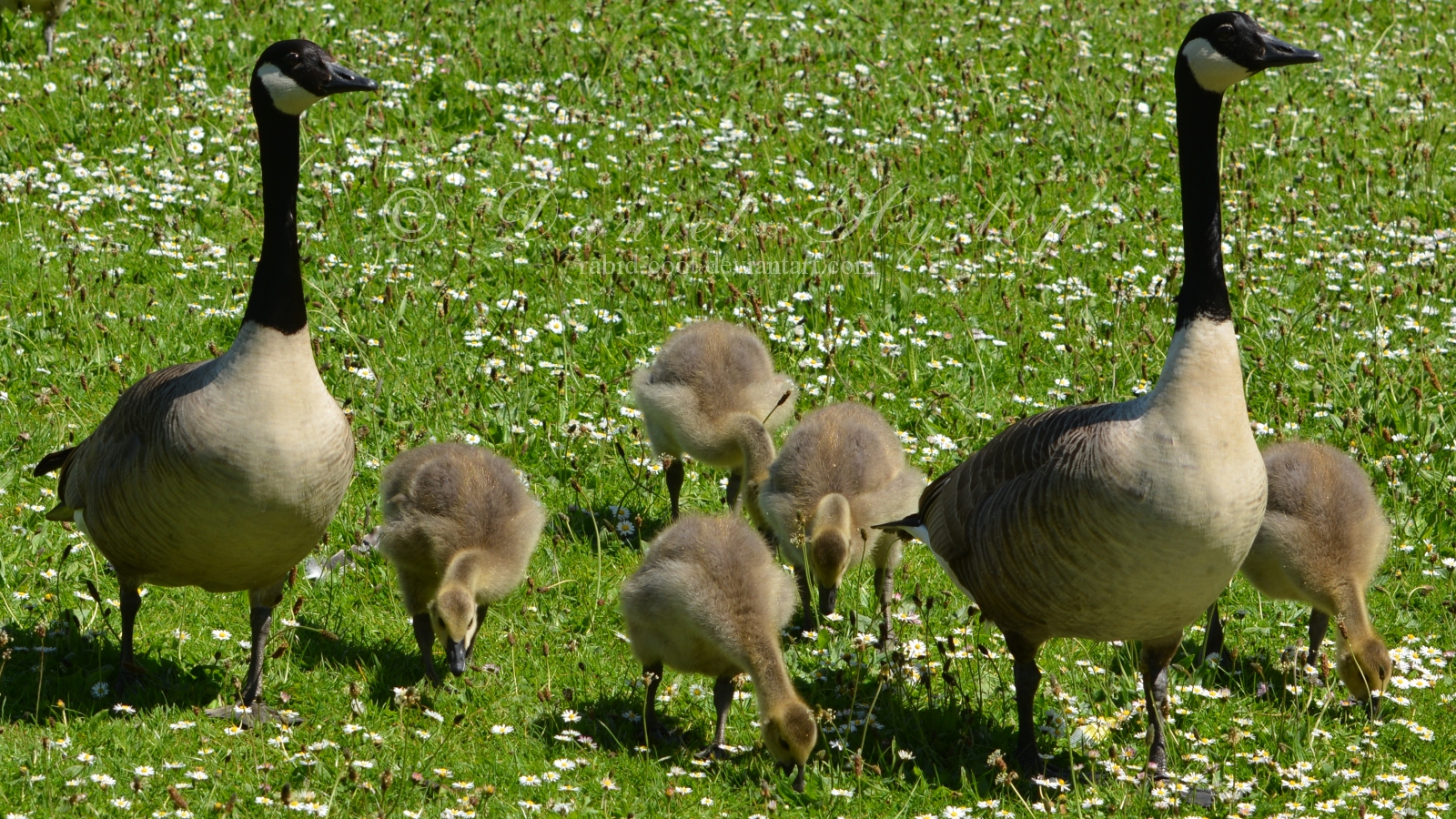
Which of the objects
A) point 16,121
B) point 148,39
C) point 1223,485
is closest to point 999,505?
point 1223,485

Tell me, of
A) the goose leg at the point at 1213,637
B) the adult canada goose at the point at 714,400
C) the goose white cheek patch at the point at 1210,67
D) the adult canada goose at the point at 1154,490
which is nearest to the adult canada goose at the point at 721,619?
the adult canada goose at the point at 1154,490

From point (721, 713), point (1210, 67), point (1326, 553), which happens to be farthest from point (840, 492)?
point (1210, 67)

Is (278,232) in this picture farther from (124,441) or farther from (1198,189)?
(1198,189)

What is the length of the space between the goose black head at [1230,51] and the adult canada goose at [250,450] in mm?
3207

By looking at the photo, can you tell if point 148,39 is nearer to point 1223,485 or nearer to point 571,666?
point 571,666

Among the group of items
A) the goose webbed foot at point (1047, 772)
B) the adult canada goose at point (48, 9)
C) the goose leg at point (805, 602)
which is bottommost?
the goose webbed foot at point (1047, 772)

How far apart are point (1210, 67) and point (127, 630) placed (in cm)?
477

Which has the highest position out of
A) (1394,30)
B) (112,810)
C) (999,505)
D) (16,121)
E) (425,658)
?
(1394,30)

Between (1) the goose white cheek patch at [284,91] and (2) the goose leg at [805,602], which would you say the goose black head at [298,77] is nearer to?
(1) the goose white cheek patch at [284,91]

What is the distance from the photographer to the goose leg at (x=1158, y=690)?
18.7ft

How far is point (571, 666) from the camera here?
6.43m

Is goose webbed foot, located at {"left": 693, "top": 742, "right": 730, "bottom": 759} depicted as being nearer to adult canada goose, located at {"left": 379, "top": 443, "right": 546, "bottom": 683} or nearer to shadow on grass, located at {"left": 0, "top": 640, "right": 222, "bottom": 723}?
adult canada goose, located at {"left": 379, "top": 443, "right": 546, "bottom": 683}

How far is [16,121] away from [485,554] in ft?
23.8

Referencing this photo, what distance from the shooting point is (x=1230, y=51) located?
536 cm
